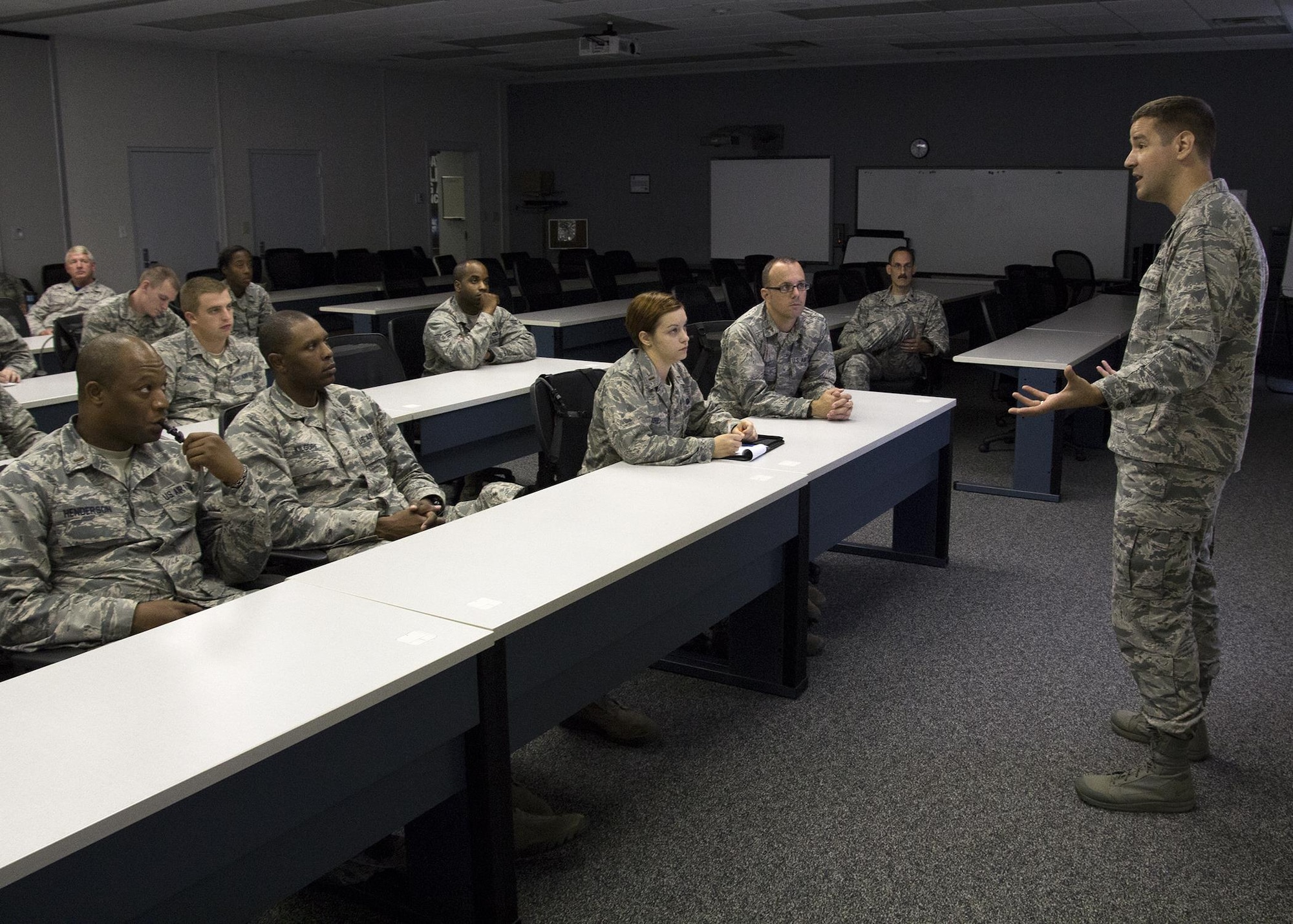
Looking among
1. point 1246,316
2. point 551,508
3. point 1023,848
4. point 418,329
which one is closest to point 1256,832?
point 1023,848

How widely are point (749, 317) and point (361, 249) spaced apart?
7372mm

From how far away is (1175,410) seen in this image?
2590 mm

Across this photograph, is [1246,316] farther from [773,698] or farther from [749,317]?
[749,317]

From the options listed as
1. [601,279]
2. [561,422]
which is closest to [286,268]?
[601,279]

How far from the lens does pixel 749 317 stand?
4.21 metres

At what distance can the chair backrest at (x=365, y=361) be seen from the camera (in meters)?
4.14

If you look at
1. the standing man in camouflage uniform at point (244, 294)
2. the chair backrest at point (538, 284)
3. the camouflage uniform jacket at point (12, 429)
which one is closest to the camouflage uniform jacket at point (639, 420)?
the camouflage uniform jacket at point (12, 429)

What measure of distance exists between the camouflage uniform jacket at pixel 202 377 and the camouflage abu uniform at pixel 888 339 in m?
3.17

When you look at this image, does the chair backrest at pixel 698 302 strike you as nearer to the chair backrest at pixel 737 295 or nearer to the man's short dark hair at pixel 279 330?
the chair backrest at pixel 737 295

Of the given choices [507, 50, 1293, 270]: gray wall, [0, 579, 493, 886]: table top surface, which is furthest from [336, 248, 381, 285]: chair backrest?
[0, 579, 493, 886]: table top surface

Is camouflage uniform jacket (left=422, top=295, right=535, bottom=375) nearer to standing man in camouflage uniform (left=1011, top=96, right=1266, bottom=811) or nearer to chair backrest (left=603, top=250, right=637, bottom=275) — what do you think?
standing man in camouflage uniform (left=1011, top=96, right=1266, bottom=811)

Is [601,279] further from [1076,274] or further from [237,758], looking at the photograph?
[237,758]

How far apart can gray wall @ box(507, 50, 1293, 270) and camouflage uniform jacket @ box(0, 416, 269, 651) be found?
9890 mm

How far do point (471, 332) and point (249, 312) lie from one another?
1.98 metres
